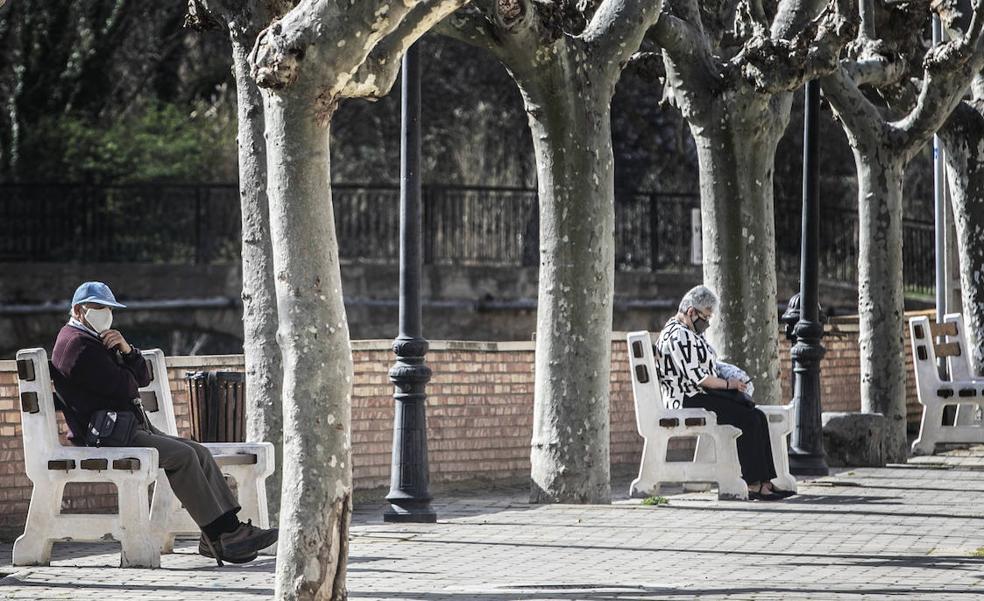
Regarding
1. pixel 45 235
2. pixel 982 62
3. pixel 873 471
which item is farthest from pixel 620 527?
pixel 45 235

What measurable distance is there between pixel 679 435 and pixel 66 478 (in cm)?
548

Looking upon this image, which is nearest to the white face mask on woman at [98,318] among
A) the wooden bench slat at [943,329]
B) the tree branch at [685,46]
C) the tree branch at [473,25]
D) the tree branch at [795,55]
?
the tree branch at [473,25]

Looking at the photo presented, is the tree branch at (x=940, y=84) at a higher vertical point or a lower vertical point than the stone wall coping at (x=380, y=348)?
higher

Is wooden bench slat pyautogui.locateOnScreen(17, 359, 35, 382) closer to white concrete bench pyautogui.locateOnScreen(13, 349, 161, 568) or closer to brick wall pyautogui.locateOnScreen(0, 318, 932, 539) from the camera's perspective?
white concrete bench pyautogui.locateOnScreen(13, 349, 161, 568)

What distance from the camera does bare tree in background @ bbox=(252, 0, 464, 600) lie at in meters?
8.18

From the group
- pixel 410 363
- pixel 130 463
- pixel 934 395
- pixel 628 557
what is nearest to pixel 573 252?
pixel 410 363

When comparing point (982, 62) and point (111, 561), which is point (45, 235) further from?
point (111, 561)

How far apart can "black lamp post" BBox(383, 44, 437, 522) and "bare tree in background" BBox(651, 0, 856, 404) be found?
2.80m

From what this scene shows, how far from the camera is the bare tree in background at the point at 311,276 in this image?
26.8 ft

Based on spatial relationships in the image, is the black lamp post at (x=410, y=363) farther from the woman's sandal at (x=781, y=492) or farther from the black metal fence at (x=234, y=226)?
the black metal fence at (x=234, y=226)

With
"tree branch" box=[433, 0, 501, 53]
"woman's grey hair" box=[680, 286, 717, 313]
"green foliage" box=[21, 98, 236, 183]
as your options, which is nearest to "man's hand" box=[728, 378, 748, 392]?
"woman's grey hair" box=[680, 286, 717, 313]

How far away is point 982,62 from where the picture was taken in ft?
60.0

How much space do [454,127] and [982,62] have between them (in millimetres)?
19612

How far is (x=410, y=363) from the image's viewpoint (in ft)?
42.7
